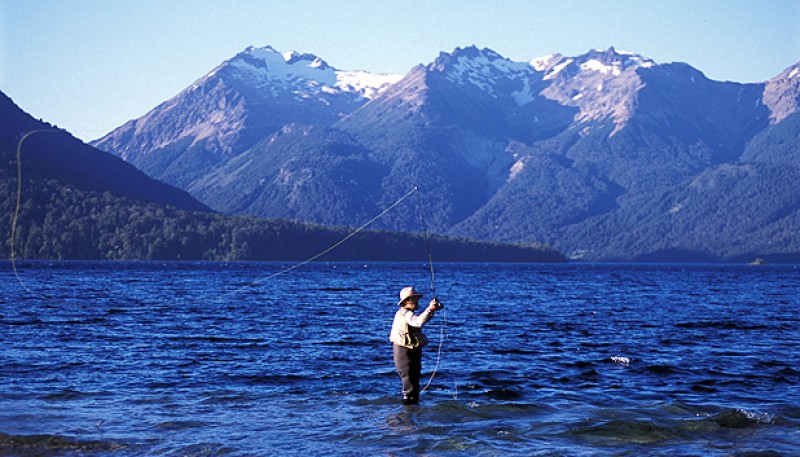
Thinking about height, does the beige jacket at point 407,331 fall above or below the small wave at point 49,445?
above

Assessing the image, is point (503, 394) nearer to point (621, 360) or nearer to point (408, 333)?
point (408, 333)

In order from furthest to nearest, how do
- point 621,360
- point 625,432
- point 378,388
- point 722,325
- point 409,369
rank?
point 722,325 < point 621,360 < point 378,388 < point 409,369 < point 625,432

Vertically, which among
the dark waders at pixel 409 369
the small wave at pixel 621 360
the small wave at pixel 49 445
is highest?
the dark waders at pixel 409 369

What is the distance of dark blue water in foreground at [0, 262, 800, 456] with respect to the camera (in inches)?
750

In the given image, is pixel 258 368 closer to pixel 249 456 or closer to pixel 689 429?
pixel 249 456

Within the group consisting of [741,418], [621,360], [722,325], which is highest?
[621,360]

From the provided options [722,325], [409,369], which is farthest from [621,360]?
[722,325]

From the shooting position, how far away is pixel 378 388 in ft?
82.8

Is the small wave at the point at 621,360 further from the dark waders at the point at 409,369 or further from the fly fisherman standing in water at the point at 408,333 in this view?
the fly fisherman standing in water at the point at 408,333

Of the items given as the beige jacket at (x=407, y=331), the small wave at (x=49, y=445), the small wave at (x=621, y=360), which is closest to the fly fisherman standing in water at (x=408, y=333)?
the beige jacket at (x=407, y=331)

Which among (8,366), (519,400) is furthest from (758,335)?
(8,366)

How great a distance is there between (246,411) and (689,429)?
30.7 ft

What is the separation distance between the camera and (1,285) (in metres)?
80.0

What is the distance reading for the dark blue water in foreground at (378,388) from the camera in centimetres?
1906
